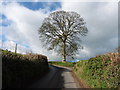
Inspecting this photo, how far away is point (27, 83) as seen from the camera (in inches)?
376

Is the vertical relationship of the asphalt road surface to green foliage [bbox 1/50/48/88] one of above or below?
below

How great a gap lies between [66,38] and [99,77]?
2492 cm

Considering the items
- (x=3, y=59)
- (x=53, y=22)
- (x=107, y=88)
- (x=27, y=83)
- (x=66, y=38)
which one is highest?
(x=53, y=22)

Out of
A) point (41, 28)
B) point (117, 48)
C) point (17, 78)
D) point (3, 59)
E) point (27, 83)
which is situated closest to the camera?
point (3, 59)

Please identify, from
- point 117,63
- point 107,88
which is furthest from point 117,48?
point 107,88

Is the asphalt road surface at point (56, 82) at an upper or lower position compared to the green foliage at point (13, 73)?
lower

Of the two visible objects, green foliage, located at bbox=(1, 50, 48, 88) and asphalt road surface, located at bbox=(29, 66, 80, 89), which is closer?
green foliage, located at bbox=(1, 50, 48, 88)

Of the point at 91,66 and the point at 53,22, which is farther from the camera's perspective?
the point at 53,22

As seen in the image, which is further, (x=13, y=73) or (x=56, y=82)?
(x=56, y=82)

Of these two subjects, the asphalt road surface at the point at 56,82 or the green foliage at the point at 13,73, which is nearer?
the green foliage at the point at 13,73

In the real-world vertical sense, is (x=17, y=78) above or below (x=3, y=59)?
below

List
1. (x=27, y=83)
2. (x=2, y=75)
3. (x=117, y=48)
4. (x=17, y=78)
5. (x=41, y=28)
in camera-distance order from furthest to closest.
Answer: (x=41, y=28) < (x=27, y=83) < (x=117, y=48) < (x=17, y=78) < (x=2, y=75)

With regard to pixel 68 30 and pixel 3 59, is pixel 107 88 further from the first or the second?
pixel 68 30

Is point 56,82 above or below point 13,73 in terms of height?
below
